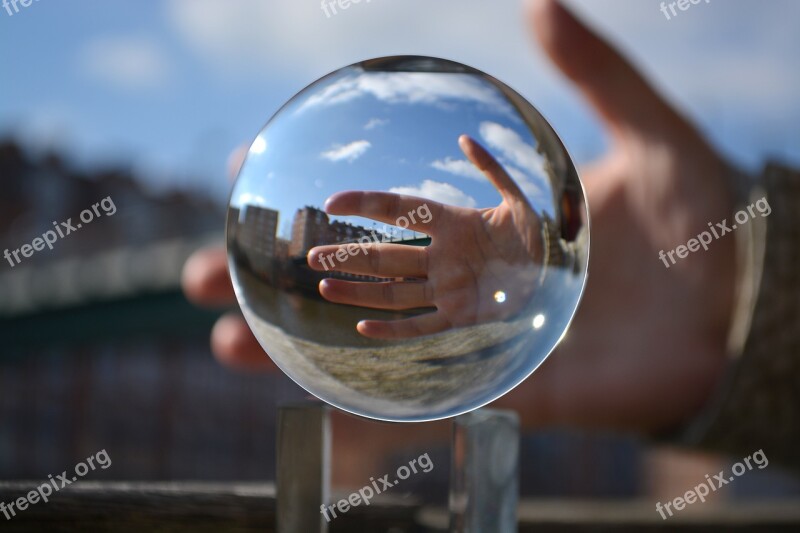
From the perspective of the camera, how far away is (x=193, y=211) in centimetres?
1266

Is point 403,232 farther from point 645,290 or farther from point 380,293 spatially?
point 645,290

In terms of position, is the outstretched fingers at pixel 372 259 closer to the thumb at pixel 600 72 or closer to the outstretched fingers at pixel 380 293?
the outstretched fingers at pixel 380 293

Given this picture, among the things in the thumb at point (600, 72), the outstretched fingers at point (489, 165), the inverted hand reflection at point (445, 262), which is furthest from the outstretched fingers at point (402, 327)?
the thumb at point (600, 72)

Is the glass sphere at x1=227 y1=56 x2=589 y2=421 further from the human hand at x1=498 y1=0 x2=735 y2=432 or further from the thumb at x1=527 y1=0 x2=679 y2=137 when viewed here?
the human hand at x1=498 y1=0 x2=735 y2=432

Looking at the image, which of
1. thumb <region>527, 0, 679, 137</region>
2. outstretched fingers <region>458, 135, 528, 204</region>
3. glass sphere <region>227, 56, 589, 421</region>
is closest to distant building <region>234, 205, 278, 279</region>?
glass sphere <region>227, 56, 589, 421</region>

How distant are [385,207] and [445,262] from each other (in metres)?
0.07

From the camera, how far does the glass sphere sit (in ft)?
1.85

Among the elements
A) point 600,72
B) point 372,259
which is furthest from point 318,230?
point 600,72

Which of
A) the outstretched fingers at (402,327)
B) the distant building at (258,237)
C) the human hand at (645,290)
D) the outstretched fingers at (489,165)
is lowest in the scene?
the human hand at (645,290)

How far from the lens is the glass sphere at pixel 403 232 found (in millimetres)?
565

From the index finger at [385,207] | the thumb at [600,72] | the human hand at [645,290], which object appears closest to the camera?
the index finger at [385,207]

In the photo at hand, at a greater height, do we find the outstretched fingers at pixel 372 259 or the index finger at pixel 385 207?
the index finger at pixel 385 207

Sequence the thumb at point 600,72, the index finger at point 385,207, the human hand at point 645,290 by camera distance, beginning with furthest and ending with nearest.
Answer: the human hand at point 645,290 < the thumb at point 600,72 < the index finger at point 385,207

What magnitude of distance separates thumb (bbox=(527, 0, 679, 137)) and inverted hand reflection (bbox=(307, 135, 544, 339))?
115cm
